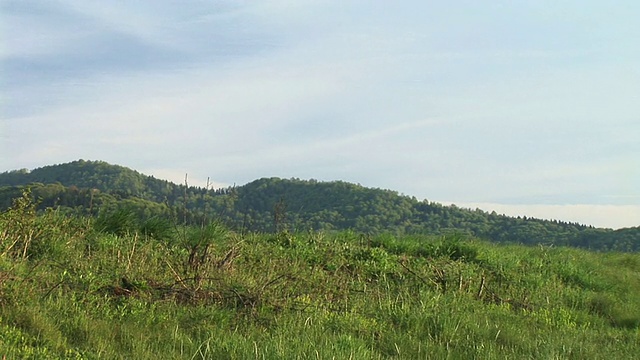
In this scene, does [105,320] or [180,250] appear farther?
[180,250]

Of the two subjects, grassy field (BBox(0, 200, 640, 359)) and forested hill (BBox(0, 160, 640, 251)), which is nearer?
grassy field (BBox(0, 200, 640, 359))

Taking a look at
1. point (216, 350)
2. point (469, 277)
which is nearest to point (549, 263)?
point (469, 277)

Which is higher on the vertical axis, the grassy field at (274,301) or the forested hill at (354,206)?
the forested hill at (354,206)

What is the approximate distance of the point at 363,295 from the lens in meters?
8.77

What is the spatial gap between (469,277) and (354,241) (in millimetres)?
3355

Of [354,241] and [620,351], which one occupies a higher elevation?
[354,241]

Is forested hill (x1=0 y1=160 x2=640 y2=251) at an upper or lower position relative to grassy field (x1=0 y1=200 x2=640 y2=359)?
upper

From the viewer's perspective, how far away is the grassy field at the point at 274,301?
586 centimetres

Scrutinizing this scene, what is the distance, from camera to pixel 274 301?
24.6ft

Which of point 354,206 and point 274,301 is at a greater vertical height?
point 354,206

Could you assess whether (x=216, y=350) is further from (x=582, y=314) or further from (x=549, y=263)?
(x=549, y=263)

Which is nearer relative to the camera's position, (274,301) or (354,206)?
(274,301)

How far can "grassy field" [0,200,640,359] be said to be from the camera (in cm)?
586

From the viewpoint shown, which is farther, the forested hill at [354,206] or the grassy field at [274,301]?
the forested hill at [354,206]
